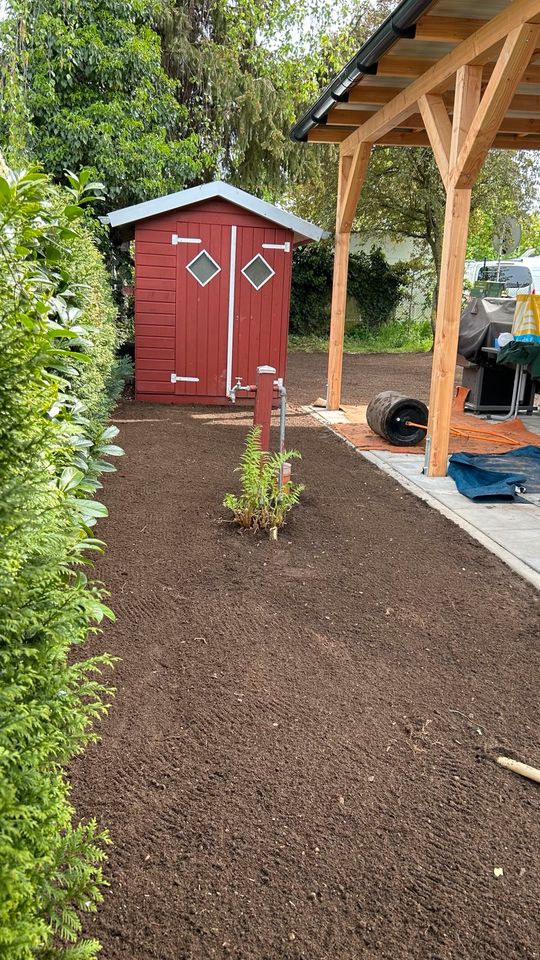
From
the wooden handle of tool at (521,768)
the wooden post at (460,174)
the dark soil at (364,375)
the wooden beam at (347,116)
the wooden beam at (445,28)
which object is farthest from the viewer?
the dark soil at (364,375)

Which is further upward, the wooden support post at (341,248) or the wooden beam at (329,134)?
the wooden beam at (329,134)

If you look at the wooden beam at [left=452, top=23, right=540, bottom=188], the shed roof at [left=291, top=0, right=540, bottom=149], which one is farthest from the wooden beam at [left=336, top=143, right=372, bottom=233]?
the wooden beam at [left=452, top=23, right=540, bottom=188]

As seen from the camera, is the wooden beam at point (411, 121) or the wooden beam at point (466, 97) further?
the wooden beam at point (411, 121)

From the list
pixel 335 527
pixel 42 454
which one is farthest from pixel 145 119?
pixel 42 454

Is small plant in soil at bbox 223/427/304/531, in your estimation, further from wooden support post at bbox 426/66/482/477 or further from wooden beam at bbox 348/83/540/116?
wooden beam at bbox 348/83/540/116

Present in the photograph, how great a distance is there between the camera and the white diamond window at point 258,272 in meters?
10.4

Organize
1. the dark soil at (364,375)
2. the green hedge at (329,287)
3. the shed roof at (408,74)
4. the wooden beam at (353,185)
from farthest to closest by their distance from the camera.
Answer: the green hedge at (329,287)
the dark soil at (364,375)
the wooden beam at (353,185)
the shed roof at (408,74)

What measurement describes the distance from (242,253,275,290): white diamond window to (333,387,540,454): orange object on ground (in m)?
2.22

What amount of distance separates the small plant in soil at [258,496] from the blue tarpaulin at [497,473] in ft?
6.15

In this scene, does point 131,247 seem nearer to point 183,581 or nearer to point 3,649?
point 183,581

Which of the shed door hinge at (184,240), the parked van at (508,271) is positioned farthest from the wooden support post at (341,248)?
the parked van at (508,271)

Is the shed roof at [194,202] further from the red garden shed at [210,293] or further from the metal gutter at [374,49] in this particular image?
the metal gutter at [374,49]

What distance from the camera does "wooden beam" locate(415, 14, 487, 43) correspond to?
563 cm

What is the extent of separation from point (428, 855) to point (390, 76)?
21.9ft
